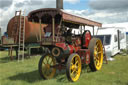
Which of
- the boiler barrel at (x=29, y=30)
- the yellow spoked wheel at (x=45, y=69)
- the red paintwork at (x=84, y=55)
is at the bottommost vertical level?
the yellow spoked wheel at (x=45, y=69)

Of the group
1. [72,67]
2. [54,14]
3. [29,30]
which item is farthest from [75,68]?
[29,30]

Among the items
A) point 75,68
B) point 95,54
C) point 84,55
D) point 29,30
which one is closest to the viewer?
point 75,68

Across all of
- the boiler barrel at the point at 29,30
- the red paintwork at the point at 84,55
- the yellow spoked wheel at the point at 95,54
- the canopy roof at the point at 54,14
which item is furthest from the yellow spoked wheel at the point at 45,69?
the boiler barrel at the point at 29,30

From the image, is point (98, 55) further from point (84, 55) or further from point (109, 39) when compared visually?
point (109, 39)

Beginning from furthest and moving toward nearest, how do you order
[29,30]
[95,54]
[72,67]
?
[29,30]
[95,54]
[72,67]

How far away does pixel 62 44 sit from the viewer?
5.66 metres

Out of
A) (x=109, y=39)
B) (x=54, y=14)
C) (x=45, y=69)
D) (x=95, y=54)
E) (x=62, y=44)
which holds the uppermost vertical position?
(x=54, y=14)

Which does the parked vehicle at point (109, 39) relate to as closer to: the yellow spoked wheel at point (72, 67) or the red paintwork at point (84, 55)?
the red paintwork at point (84, 55)

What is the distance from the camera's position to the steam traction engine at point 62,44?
Answer: 559 cm

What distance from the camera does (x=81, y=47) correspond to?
744 cm

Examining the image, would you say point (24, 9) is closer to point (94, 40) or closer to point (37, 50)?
point (37, 50)

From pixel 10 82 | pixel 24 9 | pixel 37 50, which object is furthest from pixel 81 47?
pixel 37 50

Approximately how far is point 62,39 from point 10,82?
2.33m

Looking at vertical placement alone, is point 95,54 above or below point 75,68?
above
